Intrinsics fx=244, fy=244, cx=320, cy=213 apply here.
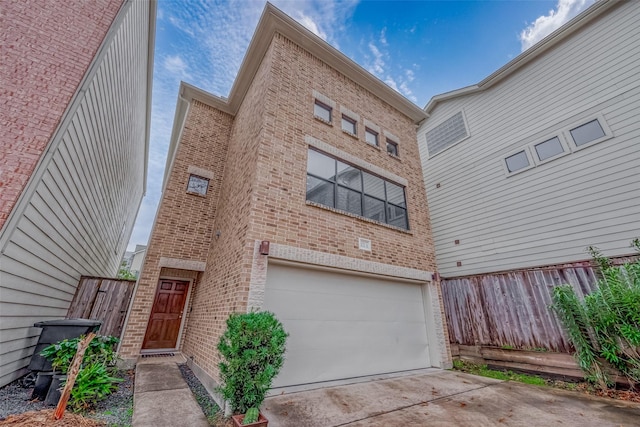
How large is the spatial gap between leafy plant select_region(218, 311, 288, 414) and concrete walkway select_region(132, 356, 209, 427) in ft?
2.03

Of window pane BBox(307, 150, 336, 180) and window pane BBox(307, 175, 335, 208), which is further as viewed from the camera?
window pane BBox(307, 150, 336, 180)

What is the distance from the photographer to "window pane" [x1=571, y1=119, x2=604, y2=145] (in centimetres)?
673

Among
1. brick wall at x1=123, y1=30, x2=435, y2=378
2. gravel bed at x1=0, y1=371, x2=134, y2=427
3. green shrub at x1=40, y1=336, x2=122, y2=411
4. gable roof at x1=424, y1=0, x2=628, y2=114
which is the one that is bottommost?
gravel bed at x1=0, y1=371, x2=134, y2=427

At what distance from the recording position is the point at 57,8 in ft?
15.3

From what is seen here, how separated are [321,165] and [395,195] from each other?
2774 millimetres

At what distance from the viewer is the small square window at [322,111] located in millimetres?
6793

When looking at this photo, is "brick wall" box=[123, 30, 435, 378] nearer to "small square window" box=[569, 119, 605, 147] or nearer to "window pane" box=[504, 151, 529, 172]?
"window pane" box=[504, 151, 529, 172]

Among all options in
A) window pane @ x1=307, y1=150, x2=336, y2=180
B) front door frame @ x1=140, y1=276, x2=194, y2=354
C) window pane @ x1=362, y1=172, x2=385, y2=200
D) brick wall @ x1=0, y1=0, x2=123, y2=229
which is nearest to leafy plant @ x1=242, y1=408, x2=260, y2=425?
brick wall @ x1=0, y1=0, x2=123, y2=229

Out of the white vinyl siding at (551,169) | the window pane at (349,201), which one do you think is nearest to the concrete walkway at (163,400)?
the window pane at (349,201)

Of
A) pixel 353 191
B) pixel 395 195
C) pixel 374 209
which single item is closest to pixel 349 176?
pixel 353 191

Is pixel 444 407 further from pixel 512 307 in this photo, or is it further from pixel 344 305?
pixel 512 307

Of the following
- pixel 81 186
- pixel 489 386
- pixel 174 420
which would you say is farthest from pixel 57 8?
pixel 489 386

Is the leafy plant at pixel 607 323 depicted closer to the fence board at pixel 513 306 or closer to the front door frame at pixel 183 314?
the fence board at pixel 513 306

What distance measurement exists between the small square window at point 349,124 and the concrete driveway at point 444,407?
250 inches
